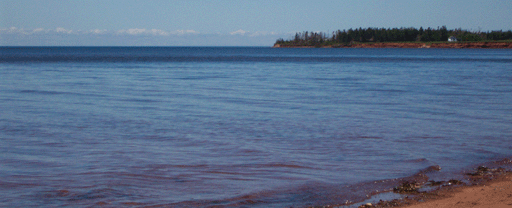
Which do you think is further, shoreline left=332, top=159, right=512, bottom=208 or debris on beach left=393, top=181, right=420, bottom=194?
debris on beach left=393, top=181, right=420, bottom=194

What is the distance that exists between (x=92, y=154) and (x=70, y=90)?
14419 mm

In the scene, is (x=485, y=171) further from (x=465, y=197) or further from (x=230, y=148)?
(x=230, y=148)

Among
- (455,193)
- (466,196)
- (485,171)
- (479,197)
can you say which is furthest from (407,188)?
(485,171)

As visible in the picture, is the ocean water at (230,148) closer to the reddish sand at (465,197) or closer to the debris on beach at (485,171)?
the debris on beach at (485,171)

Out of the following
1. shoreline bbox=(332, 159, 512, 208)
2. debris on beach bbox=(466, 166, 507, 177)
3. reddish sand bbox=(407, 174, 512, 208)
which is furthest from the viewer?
debris on beach bbox=(466, 166, 507, 177)

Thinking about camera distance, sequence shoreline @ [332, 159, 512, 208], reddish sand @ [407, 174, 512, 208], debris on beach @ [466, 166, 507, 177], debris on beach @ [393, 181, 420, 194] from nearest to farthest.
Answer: reddish sand @ [407, 174, 512, 208] < shoreline @ [332, 159, 512, 208] < debris on beach @ [393, 181, 420, 194] < debris on beach @ [466, 166, 507, 177]

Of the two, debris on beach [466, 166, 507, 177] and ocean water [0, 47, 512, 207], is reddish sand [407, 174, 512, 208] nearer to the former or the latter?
debris on beach [466, 166, 507, 177]

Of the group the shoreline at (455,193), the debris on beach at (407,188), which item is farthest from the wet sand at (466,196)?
the debris on beach at (407,188)

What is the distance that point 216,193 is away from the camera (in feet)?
22.1

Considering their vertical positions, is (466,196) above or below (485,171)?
above

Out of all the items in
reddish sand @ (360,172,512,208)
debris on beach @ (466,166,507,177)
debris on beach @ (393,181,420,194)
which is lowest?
debris on beach @ (466,166,507,177)

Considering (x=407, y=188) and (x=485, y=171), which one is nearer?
(x=407, y=188)

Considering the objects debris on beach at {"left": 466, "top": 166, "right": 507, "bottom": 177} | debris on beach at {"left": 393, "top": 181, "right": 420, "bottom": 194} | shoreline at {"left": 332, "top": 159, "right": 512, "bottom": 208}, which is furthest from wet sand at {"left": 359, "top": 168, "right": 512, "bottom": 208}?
debris on beach at {"left": 466, "top": 166, "right": 507, "bottom": 177}

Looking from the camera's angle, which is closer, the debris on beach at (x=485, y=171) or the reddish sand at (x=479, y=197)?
the reddish sand at (x=479, y=197)
